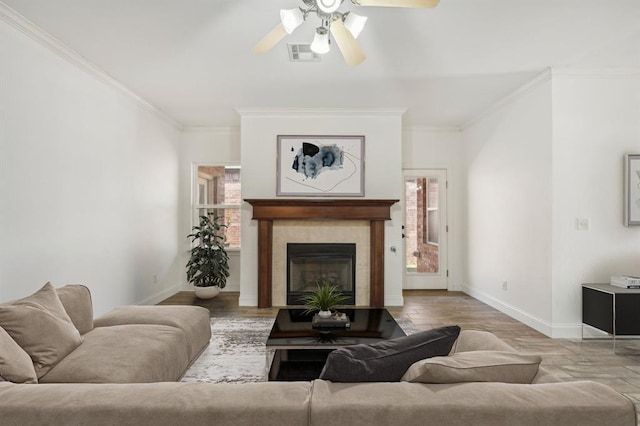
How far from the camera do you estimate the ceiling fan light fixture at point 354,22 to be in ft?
8.28

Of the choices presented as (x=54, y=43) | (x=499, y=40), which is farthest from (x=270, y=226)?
(x=499, y=40)

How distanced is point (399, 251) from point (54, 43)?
14.5 feet

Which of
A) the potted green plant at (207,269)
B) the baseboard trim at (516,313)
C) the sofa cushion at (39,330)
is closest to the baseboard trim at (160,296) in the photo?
the potted green plant at (207,269)

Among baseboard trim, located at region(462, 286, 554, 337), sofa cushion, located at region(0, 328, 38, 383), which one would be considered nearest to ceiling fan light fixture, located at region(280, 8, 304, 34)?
sofa cushion, located at region(0, 328, 38, 383)

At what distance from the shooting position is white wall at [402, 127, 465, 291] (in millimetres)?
6574

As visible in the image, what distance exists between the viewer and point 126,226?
4.66m

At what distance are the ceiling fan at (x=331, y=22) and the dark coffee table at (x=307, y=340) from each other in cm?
204

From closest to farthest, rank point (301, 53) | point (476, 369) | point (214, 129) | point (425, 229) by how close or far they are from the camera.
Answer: point (476, 369)
point (301, 53)
point (214, 129)
point (425, 229)

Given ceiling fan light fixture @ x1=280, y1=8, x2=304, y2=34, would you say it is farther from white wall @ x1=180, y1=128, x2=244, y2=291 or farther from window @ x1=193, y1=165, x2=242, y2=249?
window @ x1=193, y1=165, x2=242, y2=249

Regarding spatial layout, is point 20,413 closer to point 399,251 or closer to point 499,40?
point 499,40

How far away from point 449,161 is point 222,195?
3.83m

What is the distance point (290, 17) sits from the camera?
8.07 ft

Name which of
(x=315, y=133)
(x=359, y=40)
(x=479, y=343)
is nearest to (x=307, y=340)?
(x=479, y=343)

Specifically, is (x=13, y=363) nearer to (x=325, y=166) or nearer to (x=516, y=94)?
(x=325, y=166)
